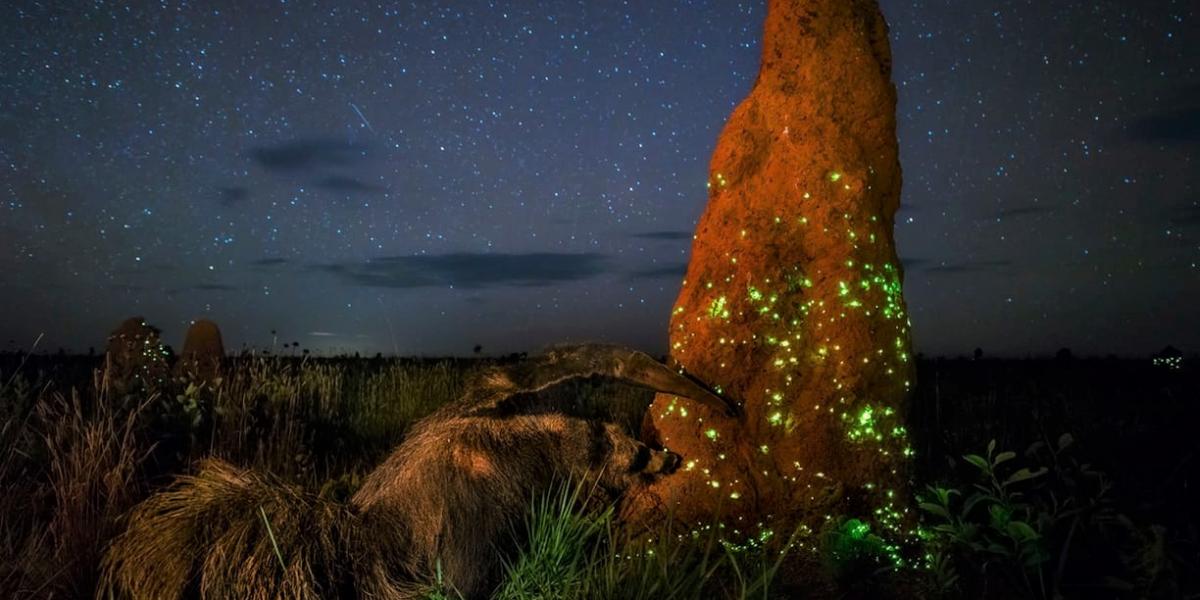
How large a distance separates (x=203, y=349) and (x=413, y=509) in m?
9.50

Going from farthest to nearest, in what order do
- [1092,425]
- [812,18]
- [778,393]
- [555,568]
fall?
[1092,425], [812,18], [778,393], [555,568]

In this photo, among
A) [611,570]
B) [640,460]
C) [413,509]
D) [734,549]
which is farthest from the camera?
[640,460]

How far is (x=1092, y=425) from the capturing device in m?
10.4

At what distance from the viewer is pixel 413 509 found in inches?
195

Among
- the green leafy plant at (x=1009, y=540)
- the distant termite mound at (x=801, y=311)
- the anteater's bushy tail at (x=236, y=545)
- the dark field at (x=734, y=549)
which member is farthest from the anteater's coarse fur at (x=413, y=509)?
the green leafy plant at (x=1009, y=540)

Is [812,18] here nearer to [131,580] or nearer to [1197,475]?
[1197,475]

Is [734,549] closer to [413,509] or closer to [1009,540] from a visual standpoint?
[1009,540]

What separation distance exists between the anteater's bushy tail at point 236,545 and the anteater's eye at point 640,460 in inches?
66.3

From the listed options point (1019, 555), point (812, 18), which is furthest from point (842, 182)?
point (1019, 555)

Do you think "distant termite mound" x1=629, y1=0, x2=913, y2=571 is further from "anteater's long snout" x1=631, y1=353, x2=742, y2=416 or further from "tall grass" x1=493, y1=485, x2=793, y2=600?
"tall grass" x1=493, y1=485, x2=793, y2=600

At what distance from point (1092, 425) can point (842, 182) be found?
6556mm

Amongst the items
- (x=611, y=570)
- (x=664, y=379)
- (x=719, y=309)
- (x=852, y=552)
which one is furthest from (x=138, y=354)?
(x=852, y=552)

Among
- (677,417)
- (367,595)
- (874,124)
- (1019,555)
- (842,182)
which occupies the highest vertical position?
(874,124)

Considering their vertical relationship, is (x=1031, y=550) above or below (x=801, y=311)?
below
